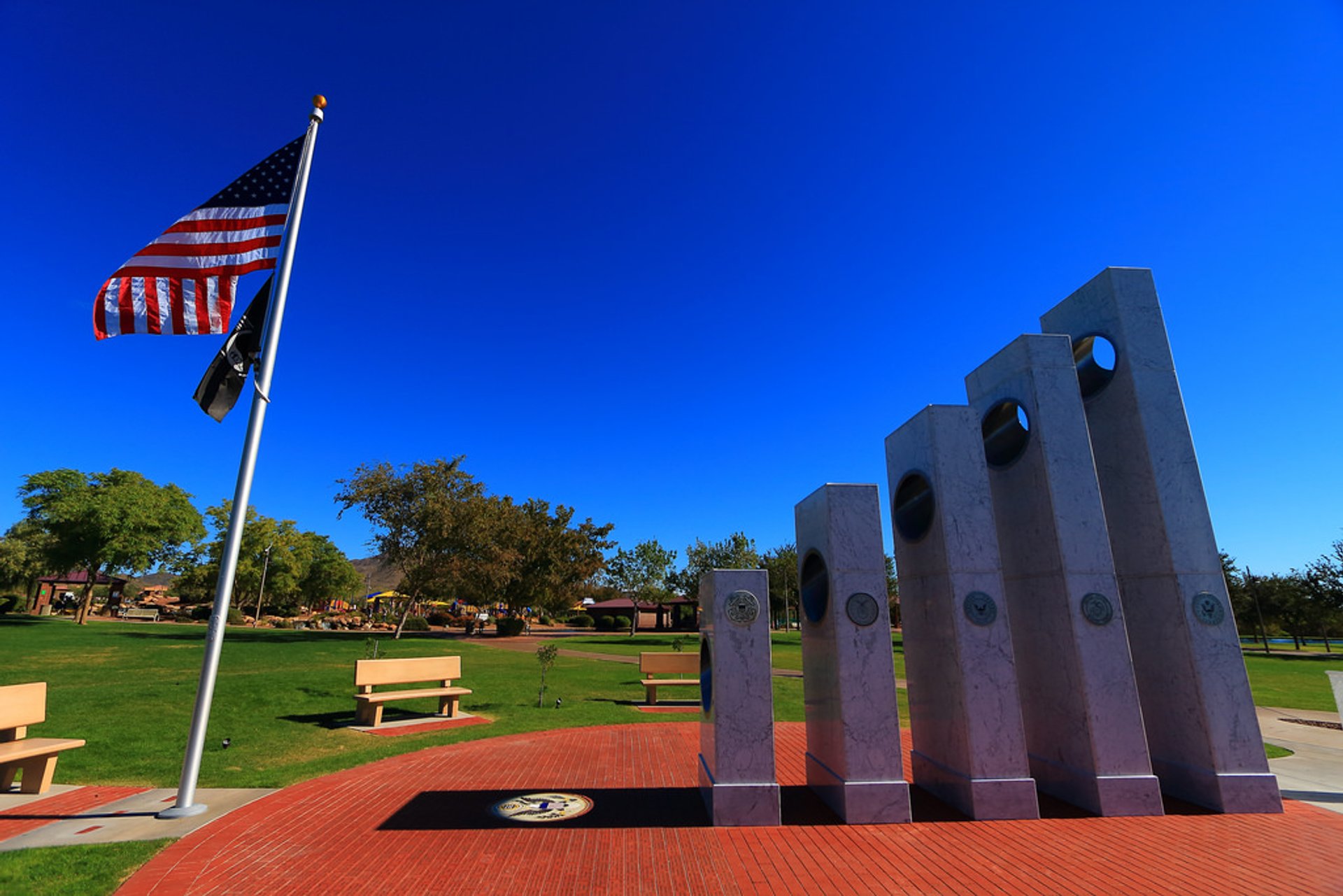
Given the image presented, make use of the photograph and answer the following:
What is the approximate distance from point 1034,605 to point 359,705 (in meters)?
11.3

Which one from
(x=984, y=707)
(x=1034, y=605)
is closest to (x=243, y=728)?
(x=984, y=707)

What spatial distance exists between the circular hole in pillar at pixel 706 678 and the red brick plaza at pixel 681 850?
3.67 feet

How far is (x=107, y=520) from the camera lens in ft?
134

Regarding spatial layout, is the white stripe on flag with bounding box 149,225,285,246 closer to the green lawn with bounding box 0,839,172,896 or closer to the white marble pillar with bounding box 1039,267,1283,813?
the green lawn with bounding box 0,839,172,896

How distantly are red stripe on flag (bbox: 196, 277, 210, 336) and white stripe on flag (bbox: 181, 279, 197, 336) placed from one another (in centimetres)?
3

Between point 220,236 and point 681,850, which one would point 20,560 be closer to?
point 220,236

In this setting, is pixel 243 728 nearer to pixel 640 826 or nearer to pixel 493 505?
pixel 640 826

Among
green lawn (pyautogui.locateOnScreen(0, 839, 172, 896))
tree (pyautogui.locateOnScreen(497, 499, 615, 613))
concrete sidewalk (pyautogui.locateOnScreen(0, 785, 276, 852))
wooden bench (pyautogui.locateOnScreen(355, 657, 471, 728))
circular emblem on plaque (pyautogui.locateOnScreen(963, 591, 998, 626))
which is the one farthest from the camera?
tree (pyautogui.locateOnScreen(497, 499, 615, 613))

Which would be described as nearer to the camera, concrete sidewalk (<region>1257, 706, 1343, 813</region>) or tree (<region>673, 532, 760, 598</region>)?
concrete sidewalk (<region>1257, 706, 1343, 813</region>)

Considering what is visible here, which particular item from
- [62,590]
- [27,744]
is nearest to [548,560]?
[27,744]

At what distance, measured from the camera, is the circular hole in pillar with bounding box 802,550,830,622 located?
7.35m

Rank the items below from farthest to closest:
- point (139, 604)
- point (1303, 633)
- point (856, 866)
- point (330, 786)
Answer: point (139, 604) → point (1303, 633) → point (330, 786) → point (856, 866)

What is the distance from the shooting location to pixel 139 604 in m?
68.0

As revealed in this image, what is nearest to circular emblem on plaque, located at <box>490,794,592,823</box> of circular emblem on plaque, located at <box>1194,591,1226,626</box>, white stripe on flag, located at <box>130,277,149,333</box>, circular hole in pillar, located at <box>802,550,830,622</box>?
circular hole in pillar, located at <box>802,550,830,622</box>
